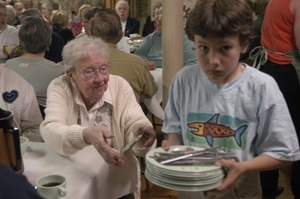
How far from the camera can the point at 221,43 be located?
3.62 feet

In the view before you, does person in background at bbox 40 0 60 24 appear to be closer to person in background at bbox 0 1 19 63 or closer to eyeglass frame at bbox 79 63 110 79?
person in background at bbox 0 1 19 63

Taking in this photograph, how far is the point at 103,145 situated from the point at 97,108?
408mm

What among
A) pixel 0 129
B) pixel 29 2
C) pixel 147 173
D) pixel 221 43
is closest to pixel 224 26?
pixel 221 43

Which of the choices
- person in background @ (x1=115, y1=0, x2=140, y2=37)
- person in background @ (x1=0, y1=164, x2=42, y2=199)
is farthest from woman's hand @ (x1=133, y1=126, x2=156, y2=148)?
person in background @ (x1=115, y1=0, x2=140, y2=37)

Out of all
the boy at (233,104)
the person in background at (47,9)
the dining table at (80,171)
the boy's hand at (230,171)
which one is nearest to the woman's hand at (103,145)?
the dining table at (80,171)

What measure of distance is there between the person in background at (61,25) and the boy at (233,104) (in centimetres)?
359

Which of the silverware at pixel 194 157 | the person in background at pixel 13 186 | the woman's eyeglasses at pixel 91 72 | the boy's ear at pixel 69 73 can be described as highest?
the person in background at pixel 13 186

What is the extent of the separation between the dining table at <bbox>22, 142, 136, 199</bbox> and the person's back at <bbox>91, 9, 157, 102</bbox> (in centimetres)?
108

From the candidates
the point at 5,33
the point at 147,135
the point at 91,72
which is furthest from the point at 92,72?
the point at 5,33

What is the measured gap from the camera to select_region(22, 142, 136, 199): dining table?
4.49 feet

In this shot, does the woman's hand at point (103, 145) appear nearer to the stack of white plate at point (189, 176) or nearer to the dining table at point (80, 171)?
the dining table at point (80, 171)

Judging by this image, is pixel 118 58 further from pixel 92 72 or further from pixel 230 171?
pixel 230 171

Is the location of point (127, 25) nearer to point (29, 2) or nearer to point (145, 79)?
point (29, 2)

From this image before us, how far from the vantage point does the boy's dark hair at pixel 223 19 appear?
109 cm
